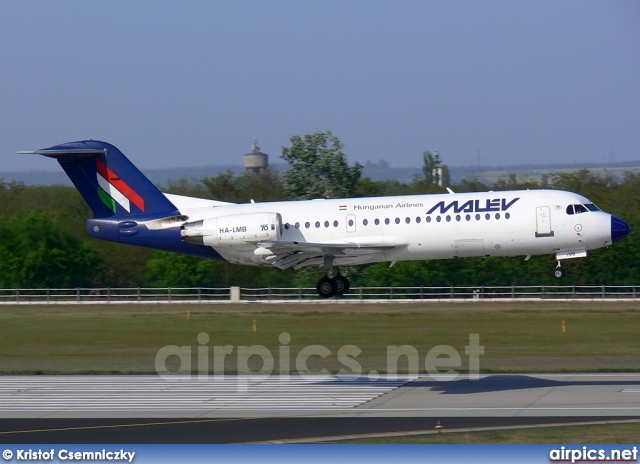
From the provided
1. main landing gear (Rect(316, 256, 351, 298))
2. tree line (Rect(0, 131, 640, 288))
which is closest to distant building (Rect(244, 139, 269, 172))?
tree line (Rect(0, 131, 640, 288))

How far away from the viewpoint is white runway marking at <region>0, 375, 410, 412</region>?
67.5 ft

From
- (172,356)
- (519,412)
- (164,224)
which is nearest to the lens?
(519,412)

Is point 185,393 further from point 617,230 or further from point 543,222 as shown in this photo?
point 617,230

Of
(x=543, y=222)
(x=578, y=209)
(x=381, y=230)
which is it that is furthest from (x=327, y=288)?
(x=578, y=209)

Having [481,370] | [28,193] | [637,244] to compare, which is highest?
[28,193]

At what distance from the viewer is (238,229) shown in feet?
85.8

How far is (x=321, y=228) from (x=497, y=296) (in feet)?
67.2

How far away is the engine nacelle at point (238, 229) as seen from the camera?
85.1 feet

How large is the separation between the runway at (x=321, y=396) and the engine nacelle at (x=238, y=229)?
386 centimetres

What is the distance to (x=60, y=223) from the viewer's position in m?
41.3

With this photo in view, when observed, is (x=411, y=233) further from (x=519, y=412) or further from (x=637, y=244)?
(x=637, y=244)

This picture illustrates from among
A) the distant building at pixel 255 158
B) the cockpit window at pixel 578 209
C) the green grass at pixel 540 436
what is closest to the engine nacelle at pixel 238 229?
the cockpit window at pixel 578 209

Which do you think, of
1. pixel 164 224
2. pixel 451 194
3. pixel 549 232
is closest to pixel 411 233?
pixel 451 194

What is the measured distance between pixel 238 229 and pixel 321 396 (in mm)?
6481
